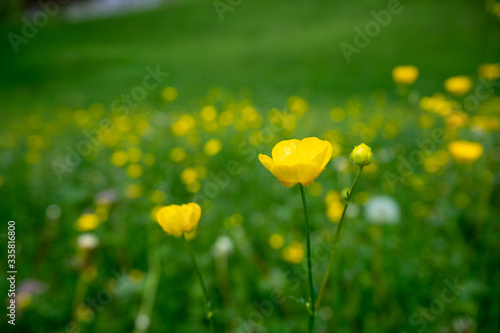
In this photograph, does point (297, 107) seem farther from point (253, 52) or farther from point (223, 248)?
point (253, 52)

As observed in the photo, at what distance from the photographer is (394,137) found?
265 centimetres

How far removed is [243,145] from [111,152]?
111cm

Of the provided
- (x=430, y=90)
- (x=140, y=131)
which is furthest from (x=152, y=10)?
(x=140, y=131)

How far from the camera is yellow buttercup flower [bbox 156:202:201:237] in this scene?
25.0 inches

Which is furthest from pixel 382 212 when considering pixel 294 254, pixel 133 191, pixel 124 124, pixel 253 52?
pixel 253 52

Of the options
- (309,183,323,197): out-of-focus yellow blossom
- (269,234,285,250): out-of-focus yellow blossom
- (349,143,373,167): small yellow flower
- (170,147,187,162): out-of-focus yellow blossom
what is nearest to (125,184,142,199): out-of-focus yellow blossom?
(170,147,187,162): out-of-focus yellow blossom

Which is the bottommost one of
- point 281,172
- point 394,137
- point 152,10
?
point 152,10

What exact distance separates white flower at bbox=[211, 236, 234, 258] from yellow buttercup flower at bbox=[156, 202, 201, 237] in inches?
29.0

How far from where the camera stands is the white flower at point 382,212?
55.0 inches

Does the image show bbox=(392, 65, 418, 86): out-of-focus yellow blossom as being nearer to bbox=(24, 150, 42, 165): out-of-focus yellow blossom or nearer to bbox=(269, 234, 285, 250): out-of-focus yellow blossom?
bbox=(269, 234, 285, 250): out-of-focus yellow blossom

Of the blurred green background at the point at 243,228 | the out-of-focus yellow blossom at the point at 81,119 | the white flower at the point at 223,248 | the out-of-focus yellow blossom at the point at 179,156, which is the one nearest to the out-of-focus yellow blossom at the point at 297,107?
the blurred green background at the point at 243,228

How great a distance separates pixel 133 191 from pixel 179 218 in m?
1.19

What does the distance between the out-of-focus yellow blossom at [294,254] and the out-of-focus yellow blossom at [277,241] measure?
0.18 ft

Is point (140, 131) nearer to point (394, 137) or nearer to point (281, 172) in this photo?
point (394, 137)
